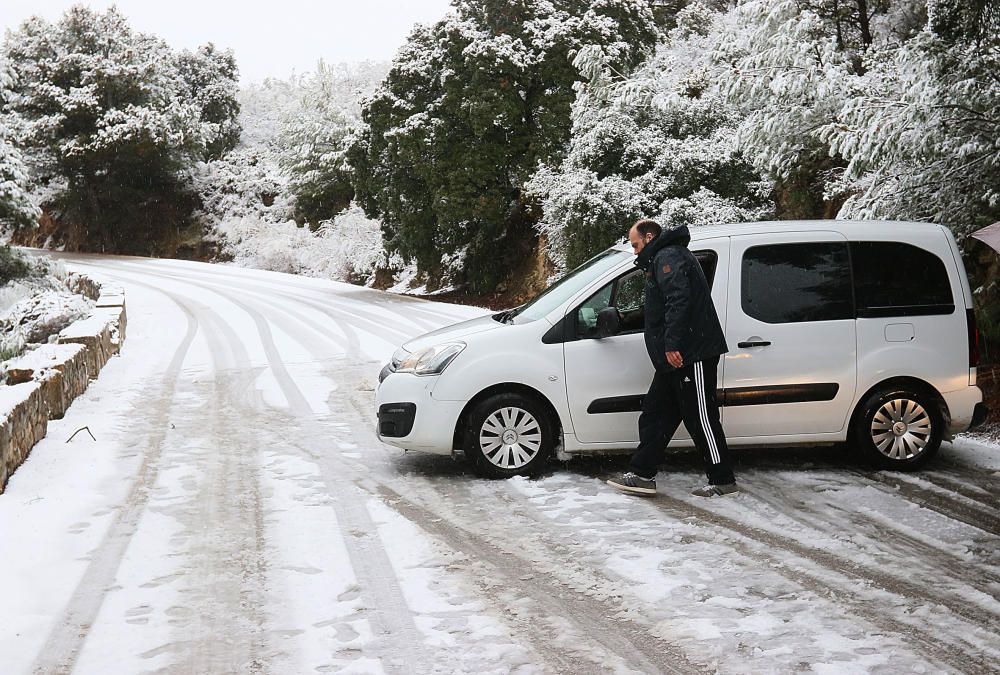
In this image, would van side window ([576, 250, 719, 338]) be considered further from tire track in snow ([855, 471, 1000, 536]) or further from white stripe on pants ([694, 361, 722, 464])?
tire track in snow ([855, 471, 1000, 536])

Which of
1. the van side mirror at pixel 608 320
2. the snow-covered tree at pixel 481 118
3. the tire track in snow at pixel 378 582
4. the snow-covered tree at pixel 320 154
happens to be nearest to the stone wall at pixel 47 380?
the tire track in snow at pixel 378 582

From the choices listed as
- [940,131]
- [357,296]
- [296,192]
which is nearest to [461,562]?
[940,131]

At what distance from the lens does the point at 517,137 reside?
66.8 ft

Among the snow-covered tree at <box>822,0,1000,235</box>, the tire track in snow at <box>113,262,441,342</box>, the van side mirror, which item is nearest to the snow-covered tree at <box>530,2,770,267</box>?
the tire track in snow at <box>113,262,441,342</box>

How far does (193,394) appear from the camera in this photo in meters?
10.1

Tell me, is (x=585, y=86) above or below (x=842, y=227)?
above

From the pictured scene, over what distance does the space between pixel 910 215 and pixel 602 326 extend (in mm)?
4033

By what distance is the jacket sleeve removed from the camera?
5824mm

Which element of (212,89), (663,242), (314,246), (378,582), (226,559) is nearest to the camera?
(378,582)

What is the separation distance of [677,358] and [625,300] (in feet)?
3.23

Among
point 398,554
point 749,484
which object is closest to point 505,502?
point 398,554

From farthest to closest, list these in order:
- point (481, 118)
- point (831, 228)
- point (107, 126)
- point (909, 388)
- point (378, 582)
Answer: point (107, 126)
point (481, 118)
point (831, 228)
point (909, 388)
point (378, 582)

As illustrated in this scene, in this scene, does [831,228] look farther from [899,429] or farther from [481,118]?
[481,118]

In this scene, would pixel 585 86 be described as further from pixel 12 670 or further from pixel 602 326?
pixel 12 670
